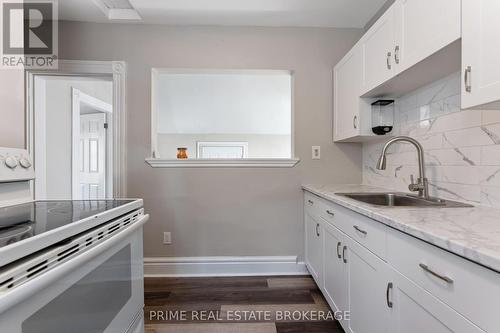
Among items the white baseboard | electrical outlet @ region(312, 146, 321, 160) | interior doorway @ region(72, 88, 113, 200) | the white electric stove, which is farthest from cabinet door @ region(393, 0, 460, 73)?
interior doorway @ region(72, 88, 113, 200)

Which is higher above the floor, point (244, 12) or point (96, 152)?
point (244, 12)

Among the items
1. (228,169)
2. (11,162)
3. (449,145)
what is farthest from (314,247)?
(11,162)

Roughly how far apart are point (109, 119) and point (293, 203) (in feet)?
10.7

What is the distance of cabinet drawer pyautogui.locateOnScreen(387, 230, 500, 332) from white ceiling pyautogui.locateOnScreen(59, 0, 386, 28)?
77.0 inches

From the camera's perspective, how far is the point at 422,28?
1.28 m

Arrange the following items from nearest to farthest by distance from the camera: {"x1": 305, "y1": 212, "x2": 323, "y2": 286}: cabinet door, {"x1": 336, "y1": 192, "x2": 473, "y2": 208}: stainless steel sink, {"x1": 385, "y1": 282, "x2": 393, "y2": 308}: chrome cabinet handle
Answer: {"x1": 385, "y1": 282, "x2": 393, "y2": 308}: chrome cabinet handle → {"x1": 336, "y1": 192, "x2": 473, "y2": 208}: stainless steel sink → {"x1": 305, "y1": 212, "x2": 323, "y2": 286}: cabinet door

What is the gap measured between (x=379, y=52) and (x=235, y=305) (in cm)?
199

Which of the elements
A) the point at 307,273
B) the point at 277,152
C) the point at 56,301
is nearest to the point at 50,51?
the point at 56,301

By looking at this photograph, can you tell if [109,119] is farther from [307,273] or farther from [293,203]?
[307,273]

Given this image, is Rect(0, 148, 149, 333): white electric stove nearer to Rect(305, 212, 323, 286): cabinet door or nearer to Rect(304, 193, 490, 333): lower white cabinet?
Rect(304, 193, 490, 333): lower white cabinet

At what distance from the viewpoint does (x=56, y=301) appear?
25.7 inches

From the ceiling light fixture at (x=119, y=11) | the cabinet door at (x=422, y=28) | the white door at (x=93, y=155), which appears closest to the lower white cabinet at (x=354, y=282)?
the cabinet door at (x=422, y=28)

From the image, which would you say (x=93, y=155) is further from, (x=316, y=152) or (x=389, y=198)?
(x=389, y=198)

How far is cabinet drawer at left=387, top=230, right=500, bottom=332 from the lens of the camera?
0.61 metres
